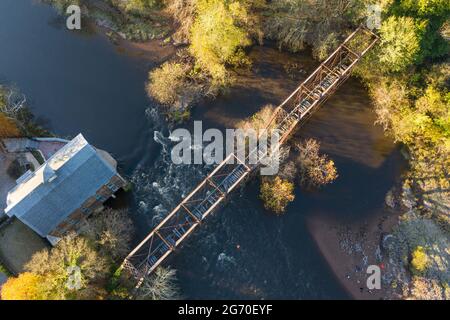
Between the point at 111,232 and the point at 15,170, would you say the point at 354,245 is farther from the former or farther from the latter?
the point at 15,170

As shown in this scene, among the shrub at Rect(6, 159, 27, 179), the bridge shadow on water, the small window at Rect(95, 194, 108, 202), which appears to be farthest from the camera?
the shrub at Rect(6, 159, 27, 179)

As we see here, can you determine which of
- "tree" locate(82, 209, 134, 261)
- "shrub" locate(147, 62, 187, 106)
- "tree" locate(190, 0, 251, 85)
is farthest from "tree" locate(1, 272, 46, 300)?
"tree" locate(190, 0, 251, 85)

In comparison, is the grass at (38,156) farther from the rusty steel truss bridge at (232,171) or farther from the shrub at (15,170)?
the rusty steel truss bridge at (232,171)

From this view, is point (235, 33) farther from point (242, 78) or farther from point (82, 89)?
point (82, 89)

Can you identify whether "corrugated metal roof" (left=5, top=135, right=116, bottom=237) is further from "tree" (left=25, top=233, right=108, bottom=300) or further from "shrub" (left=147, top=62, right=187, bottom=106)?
"shrub" (left=147, top=62, right=187, bottom=106)

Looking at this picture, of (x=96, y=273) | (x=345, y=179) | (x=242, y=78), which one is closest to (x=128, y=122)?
(x=242, y=78)

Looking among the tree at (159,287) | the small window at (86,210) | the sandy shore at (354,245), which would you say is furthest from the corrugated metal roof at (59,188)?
the sandy shore at (354,245)

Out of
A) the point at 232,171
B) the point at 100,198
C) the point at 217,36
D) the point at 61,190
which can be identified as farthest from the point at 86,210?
the point at 217,36
